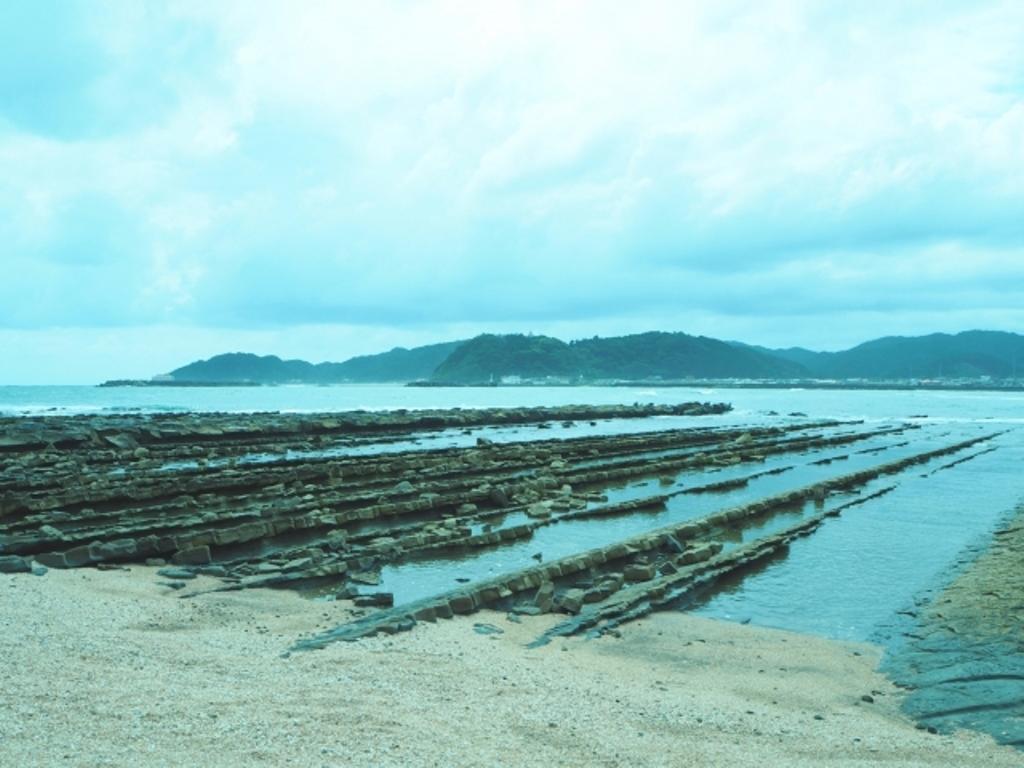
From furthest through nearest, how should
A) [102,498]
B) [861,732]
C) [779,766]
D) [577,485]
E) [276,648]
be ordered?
[577,485]
[102,498]
[276,648]
[861,732]
[779,766]

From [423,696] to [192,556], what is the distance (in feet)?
26.2

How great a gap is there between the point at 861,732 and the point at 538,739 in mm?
2907

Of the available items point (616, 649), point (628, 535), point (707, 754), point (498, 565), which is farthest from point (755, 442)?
point (707, 754)

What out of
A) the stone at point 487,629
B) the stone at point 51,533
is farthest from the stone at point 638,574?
the stone at point 51,533

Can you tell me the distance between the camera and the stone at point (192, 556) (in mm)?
13531

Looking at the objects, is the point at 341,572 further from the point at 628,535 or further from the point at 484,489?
the point at 484,489

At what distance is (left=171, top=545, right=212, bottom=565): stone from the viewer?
44.4 feet

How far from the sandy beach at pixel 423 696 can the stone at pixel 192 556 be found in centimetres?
297

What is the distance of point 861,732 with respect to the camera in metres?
7.11

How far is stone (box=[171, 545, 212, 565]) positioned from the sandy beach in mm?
2969

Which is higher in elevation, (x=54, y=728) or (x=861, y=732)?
(x=54, y=728)

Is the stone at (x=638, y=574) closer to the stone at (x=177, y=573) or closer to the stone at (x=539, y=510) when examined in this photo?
the stone at (x=177, y=573)

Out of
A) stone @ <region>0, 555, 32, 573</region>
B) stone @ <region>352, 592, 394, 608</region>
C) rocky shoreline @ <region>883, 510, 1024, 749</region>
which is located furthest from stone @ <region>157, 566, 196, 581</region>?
rocky shoreline @ <region>883, 510, 1024, 749</region>

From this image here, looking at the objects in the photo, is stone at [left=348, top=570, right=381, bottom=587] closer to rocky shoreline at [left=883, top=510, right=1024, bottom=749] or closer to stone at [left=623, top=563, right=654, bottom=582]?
stone at [left=623, top=563, right=654, bottom=582]
